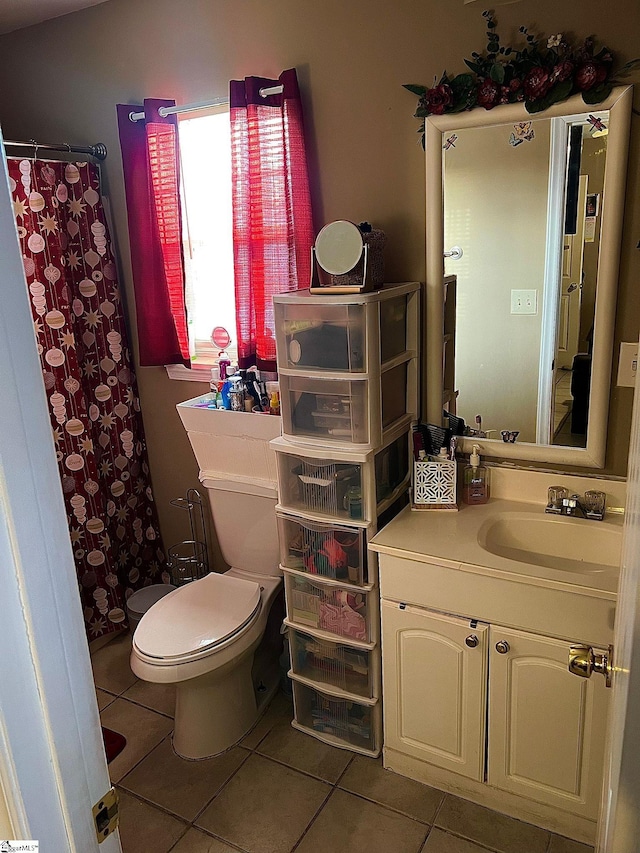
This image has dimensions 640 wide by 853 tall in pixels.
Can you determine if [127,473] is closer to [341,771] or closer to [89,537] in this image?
[89,537]

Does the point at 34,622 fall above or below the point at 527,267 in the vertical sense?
below

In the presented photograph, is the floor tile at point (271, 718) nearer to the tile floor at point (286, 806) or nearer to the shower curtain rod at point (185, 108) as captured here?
the tile floor at point (286, 806)

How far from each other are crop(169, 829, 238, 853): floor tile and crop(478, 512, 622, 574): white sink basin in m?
1.16

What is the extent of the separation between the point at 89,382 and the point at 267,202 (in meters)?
1.11

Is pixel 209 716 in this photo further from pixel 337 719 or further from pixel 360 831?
pixel 360 831

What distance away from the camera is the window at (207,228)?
8.21 ft

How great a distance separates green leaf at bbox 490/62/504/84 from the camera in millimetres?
1873

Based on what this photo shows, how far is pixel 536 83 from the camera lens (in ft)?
6.04

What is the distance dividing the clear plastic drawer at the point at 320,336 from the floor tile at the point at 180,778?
1.35m

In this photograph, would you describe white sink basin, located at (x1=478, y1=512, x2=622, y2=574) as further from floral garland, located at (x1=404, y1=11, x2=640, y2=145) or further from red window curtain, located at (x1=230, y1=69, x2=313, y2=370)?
floral garland, located at (x1=404, y1=11, x2=640, y2=145)

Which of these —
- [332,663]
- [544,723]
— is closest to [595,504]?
[544,723]

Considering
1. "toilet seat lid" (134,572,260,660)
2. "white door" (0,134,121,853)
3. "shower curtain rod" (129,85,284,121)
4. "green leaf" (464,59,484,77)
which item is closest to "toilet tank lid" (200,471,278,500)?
"toilet seat lid" (134,572,260,660)

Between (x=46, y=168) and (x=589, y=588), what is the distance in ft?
7.69

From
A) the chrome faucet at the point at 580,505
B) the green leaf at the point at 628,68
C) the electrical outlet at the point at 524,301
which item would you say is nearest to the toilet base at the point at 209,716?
the chrome faucet at the point at 580,505
